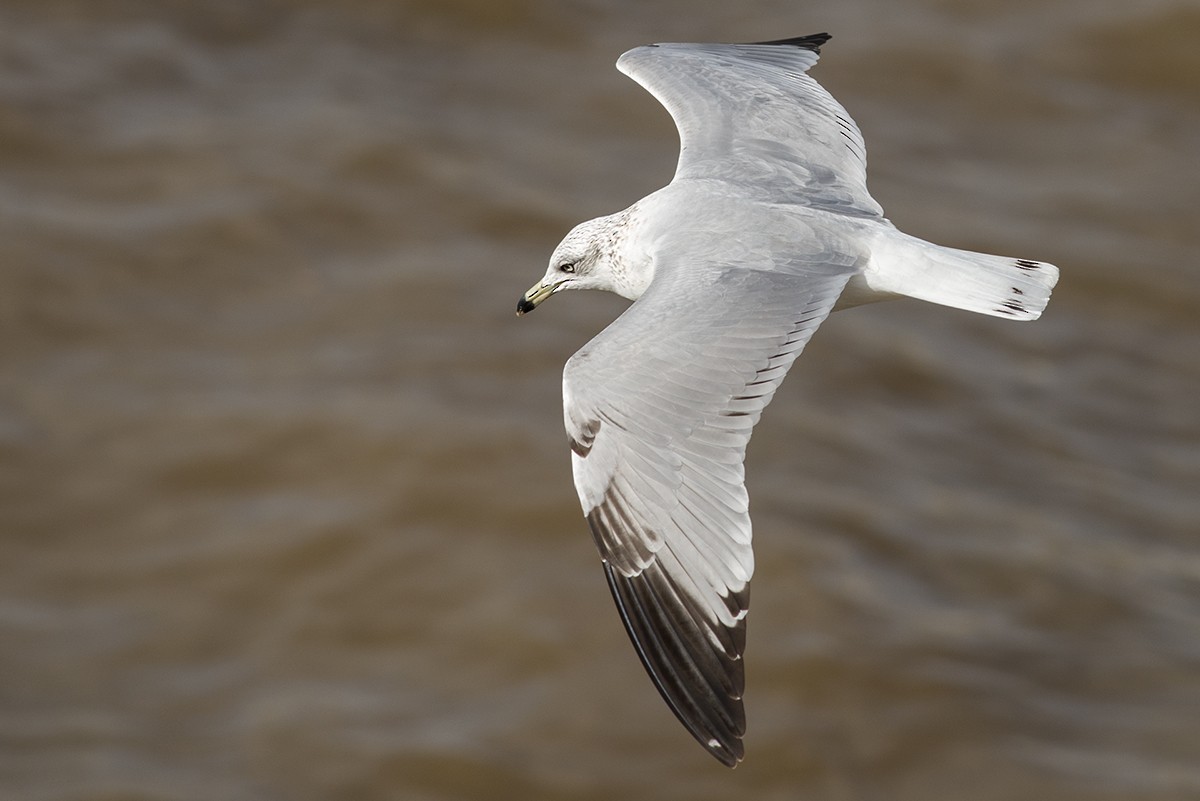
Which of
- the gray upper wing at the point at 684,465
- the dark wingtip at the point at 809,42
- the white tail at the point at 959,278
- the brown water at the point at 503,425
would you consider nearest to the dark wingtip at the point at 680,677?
the gray upper wing at the point at 684,465

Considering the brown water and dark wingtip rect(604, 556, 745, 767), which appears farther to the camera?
the brown water

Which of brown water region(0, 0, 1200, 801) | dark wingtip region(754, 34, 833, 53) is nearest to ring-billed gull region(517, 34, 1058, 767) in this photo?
dark wingtip region(754, 34, 833, 53)

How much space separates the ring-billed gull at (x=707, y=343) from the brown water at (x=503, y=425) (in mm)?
3621

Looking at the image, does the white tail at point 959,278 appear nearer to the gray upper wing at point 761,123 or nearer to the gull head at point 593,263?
the gray upper wing at point 761,123

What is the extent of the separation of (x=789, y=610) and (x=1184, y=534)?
9.51ft

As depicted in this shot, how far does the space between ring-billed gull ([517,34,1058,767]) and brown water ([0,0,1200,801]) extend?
11.9 feet

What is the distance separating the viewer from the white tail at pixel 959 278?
537 centimetres

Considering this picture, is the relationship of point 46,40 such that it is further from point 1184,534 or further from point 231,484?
point 1184,534

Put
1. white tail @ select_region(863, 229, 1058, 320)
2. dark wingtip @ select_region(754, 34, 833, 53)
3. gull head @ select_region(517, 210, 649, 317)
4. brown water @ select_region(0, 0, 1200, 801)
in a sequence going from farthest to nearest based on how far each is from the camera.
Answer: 1. brown water @ select_region(0, 0, 1200, 801)
2. dark wingtip @ select_region(754, 34, 833, 53)
3. gull head @ select_region(517, 210, 649, 317)
4. white tail @ select_region(863, 229, 1058, 320)

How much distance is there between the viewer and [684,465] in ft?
15.8

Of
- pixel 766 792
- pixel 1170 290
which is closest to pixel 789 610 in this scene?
pixel 766 792

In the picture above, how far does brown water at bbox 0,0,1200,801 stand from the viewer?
29.3 feet

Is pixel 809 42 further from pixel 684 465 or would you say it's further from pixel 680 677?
pixel 680 677

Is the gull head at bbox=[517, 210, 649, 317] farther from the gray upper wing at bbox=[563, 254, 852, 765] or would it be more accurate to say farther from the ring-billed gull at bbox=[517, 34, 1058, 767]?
the gray upper wing at bbox=[563, 254, 852, 765]
